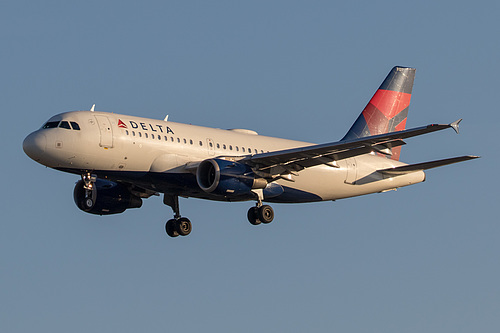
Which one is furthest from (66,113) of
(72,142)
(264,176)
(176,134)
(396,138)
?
(396,138)

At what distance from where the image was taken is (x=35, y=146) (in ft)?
149

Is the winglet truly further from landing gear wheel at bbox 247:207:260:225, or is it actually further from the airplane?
landing gear wheel at bbox 247:207:260:225

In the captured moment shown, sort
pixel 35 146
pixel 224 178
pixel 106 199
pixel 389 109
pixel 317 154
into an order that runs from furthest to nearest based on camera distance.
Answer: pixel 389 109 < pixel 106 199 < pixel 317 154 < pixel 224 178 < pixel 35 146

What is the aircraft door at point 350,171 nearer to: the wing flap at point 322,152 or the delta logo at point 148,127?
the wing flap at point 322,152

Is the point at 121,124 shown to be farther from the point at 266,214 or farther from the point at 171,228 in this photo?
the point at 266,214

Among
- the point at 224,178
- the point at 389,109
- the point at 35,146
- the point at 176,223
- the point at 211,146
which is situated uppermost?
the point at 389,109

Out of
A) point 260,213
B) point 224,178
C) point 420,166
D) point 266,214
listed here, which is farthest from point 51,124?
point 420,166

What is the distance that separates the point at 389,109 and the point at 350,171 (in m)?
8.42

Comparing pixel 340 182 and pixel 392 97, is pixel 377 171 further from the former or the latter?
pixel 392 97

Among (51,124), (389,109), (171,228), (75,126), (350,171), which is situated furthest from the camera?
(389,109)

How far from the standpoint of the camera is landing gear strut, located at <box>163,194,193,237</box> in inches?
2080

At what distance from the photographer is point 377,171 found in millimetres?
54781

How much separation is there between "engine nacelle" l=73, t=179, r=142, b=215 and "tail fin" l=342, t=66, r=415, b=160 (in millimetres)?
13732

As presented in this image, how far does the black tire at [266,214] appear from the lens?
165 feet
